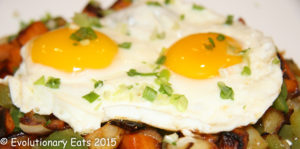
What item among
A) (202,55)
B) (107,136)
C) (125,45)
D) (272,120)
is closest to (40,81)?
(107,136)

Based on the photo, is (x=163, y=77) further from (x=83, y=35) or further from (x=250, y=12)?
(x=250, y=12)

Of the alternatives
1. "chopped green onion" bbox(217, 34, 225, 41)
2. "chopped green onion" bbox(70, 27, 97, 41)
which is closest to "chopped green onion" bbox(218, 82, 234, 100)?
"chopped green onion" bbox(217, 34, 225, 41)

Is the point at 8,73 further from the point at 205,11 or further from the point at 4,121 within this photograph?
the point at 205,11

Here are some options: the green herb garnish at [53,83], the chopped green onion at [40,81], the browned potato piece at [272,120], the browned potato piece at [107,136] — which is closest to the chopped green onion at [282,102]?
the browned potato piece at [272,120]

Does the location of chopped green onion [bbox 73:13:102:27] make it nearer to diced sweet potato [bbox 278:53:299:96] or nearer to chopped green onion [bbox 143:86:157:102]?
chopped green onion [bbox 143:86:157:102]

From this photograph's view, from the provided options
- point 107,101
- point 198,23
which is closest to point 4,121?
point 107,101
